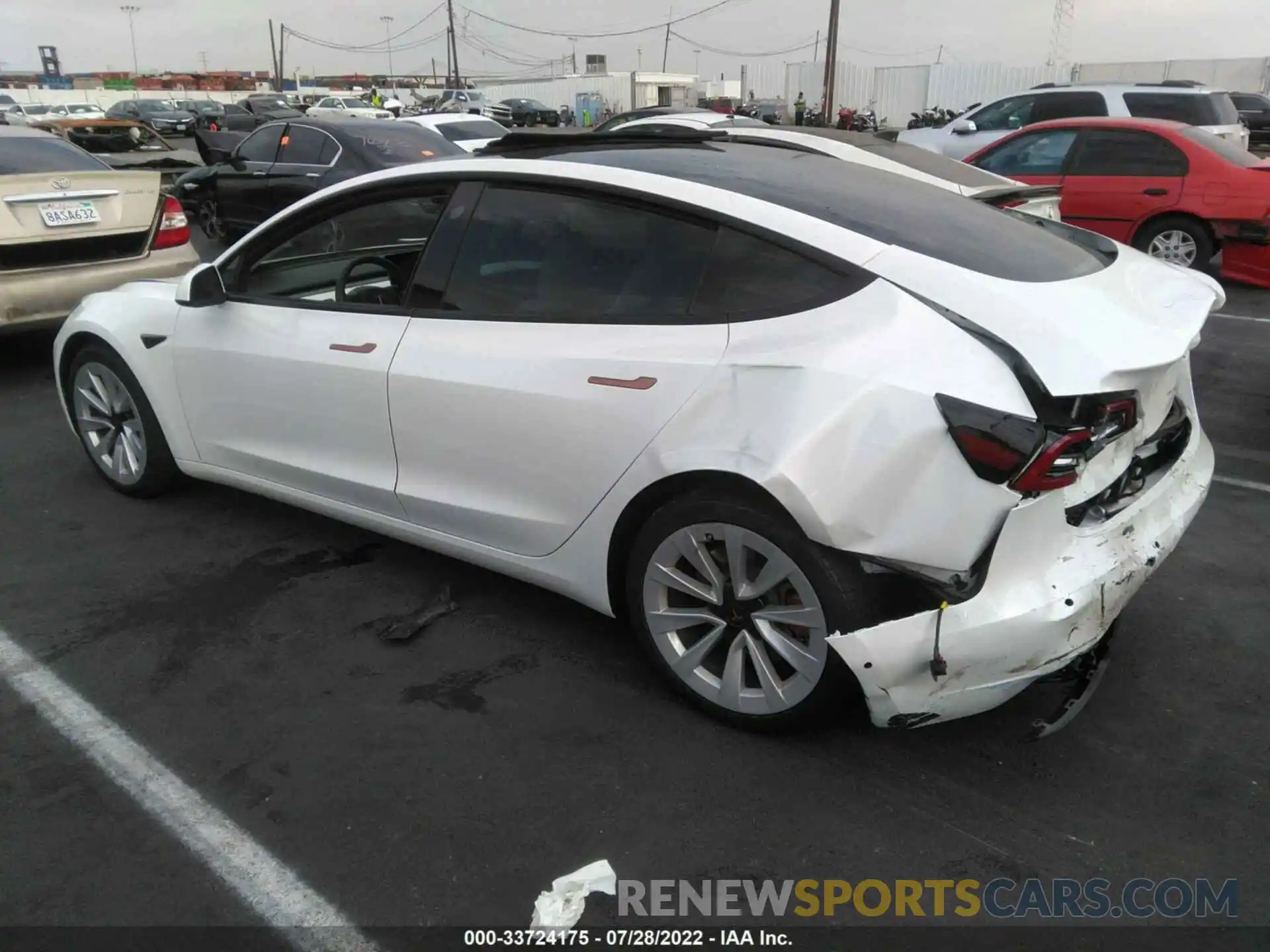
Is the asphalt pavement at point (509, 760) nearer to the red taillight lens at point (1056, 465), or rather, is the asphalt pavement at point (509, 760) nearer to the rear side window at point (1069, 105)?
the red taillight lens at point (1056, 465)

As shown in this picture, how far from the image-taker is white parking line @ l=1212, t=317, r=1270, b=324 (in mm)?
8172

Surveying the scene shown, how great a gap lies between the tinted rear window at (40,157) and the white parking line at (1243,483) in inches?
275

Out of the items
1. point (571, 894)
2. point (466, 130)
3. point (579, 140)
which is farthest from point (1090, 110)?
point (571, 894)

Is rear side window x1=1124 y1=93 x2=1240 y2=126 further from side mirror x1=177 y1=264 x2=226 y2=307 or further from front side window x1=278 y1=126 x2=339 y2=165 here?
side mirror x1=177 y1=264 x2=226 y2=307

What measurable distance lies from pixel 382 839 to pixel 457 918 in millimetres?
343

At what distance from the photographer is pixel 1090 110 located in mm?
11797

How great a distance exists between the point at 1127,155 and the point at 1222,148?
803 millimetres

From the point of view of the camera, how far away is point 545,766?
110 inches

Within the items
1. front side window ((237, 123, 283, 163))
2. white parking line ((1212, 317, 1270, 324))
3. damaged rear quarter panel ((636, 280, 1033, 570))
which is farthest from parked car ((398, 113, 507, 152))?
damaged rear quarter panel ((636, 280, 1033, 570))

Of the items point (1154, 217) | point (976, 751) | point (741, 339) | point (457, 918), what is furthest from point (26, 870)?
point (1154, 217)

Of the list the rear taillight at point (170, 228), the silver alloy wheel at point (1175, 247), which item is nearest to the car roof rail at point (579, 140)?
the rear taillight at point (170, 228)

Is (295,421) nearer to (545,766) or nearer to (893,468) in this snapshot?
(545,766)

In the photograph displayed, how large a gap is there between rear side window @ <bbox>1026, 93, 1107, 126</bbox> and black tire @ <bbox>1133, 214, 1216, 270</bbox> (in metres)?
3.10

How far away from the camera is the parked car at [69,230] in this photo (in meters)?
6.18
